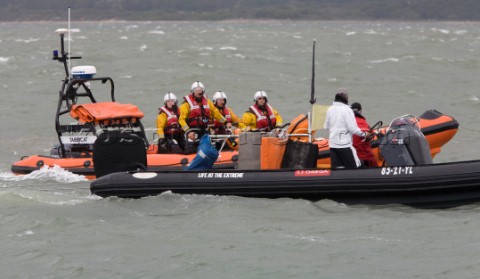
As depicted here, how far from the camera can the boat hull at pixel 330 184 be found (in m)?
10.5

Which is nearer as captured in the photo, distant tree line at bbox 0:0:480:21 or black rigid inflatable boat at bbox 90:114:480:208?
black rigid inflatable boat at bbox 90:114:480:208

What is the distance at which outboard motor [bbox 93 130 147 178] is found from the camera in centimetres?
1202

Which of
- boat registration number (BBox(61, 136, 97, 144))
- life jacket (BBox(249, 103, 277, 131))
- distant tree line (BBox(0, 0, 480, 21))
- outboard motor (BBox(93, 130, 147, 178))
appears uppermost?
life jacket (BBox(249, 103, 277, 131))

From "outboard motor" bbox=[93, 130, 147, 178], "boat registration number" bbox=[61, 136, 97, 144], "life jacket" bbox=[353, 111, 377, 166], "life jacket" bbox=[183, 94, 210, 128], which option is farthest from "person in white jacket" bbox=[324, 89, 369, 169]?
"boat registration number" bbox=[61, 136, 97, 144]

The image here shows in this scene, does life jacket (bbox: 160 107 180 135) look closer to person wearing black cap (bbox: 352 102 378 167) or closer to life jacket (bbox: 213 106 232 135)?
life jacket (bbox: 213 106 232 135)

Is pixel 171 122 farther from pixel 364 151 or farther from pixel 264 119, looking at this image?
pixel 364 151

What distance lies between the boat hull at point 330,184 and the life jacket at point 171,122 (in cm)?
212

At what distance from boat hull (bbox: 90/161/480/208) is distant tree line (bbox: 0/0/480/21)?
385 ft

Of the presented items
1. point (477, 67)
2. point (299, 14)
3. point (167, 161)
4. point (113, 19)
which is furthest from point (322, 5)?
point (167, 161)

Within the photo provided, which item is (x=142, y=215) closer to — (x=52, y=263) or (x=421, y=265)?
(x=52, y=263)

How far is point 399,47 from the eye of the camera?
47.2 m

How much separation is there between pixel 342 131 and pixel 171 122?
3.19m

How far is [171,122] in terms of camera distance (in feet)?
44.4

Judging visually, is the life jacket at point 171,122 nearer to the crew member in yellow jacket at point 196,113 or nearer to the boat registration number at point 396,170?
the crew member in yellow jacket at point 196,113
